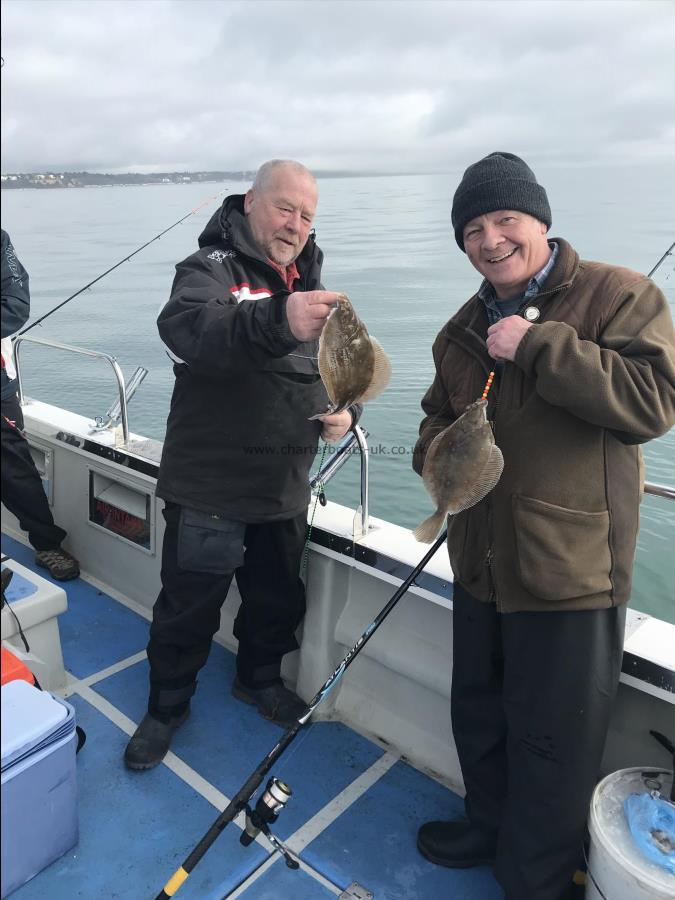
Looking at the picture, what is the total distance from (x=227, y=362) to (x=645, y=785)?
70.5 inches

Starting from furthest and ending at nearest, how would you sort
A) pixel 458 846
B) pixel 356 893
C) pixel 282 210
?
pixel 282 210 < pixel 458 846 < pixel 356 893

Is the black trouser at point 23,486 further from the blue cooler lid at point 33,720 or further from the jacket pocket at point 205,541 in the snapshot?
the blue cooler lid at point 33,720

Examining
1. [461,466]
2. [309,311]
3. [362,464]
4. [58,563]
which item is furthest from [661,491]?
[58,563]

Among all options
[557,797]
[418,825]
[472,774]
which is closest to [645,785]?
[557,797]

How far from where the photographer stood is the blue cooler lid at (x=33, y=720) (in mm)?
1980

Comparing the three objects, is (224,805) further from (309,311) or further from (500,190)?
(500,190)

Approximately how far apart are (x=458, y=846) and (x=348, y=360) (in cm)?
176

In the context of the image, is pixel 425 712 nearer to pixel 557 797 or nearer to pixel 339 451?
pixel 557 797

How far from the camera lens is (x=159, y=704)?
2.95m

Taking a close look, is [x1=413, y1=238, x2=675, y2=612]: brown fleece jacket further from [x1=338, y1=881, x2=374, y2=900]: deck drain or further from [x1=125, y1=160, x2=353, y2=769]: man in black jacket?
[x1=338, y1=881, x2=374, y2=900]: deck drain

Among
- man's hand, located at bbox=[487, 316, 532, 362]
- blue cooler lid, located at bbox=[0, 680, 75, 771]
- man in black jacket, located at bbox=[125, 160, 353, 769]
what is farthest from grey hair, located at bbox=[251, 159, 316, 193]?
blue cooler lid, located at bbox=[0, 680, 75, 771]

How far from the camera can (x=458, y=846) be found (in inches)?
97.2

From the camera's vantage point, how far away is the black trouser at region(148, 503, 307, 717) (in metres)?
2.72

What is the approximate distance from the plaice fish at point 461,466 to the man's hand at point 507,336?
0.52 ft
